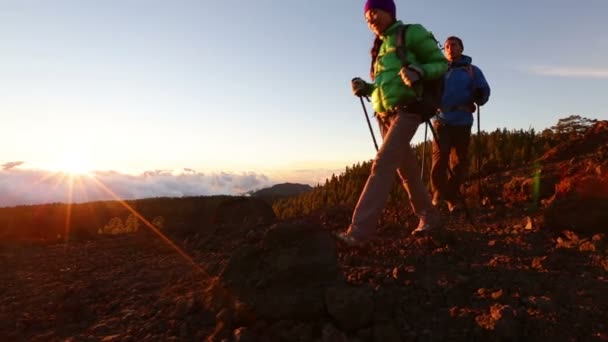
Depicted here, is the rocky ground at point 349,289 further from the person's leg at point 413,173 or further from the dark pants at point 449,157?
the dark pants at point 449,157

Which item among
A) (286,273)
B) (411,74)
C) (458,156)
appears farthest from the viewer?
(458,156)

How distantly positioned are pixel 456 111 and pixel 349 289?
468cm

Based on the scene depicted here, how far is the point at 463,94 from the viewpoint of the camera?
23.1 feet

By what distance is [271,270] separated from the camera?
10.8 feet

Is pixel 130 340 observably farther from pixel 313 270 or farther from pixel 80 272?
pixel 80 272

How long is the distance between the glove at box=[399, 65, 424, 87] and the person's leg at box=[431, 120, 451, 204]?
294cm

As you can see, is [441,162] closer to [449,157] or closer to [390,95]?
[449,157]

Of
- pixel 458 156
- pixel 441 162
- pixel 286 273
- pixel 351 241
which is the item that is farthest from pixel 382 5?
pixel 458 156

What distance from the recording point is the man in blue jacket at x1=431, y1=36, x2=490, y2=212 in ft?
23.1

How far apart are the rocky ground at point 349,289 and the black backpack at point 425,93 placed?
117cm

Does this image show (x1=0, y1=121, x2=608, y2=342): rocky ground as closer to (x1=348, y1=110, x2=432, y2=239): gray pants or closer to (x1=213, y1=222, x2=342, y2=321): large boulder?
(x1=213, y1=222, x2=342, y2=321): large boulder

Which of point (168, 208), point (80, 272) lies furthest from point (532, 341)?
point (168, 208)

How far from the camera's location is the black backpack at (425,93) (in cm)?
442

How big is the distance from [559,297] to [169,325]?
8.50 ft
